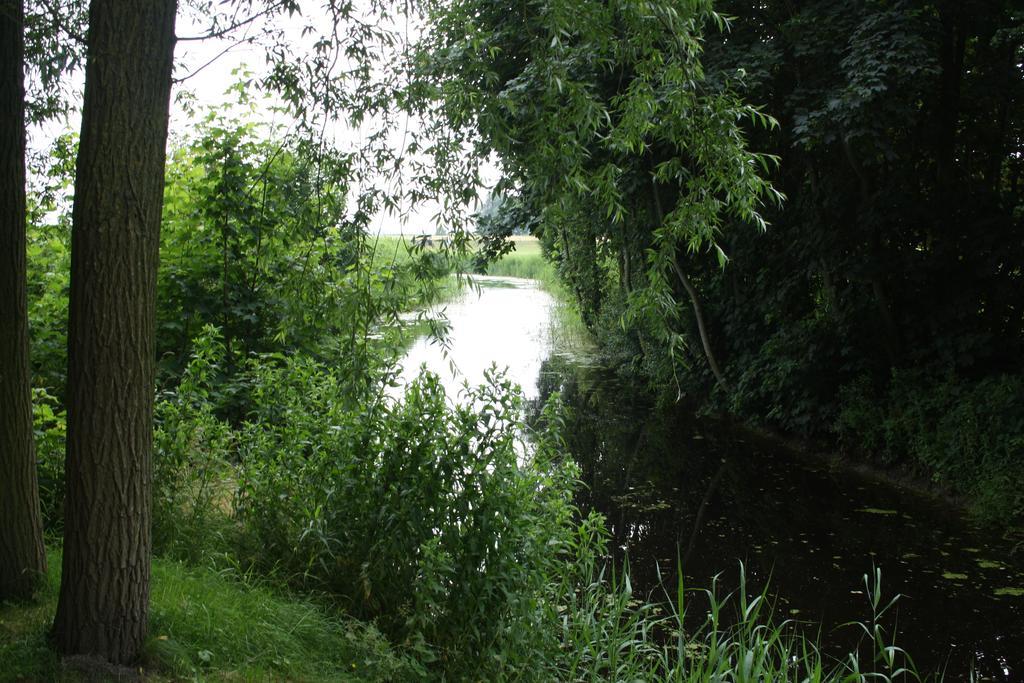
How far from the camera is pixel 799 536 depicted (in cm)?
788

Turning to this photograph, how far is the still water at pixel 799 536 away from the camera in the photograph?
589cm

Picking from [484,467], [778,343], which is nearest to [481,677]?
[484,467]

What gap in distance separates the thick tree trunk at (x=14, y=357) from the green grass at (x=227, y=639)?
0.21m

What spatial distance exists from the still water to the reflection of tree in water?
0.05 ft

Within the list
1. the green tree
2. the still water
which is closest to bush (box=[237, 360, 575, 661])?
the still water

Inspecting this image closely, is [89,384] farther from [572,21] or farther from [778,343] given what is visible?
[778,343]

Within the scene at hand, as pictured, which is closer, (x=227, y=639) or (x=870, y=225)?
(x=227, y=639)

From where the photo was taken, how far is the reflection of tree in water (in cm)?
614

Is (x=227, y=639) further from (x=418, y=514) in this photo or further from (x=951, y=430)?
(x=951, y=430)

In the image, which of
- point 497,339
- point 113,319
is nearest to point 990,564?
point 113,319

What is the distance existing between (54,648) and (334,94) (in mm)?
2599

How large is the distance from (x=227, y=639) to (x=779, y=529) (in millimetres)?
5813

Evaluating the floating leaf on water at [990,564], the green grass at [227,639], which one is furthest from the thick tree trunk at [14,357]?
the floating leaf on water at [990,564]

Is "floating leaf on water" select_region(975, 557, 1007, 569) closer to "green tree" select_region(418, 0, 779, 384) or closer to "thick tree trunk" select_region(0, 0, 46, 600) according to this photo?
"green tree" select_region(418, 0, 779, 384)
